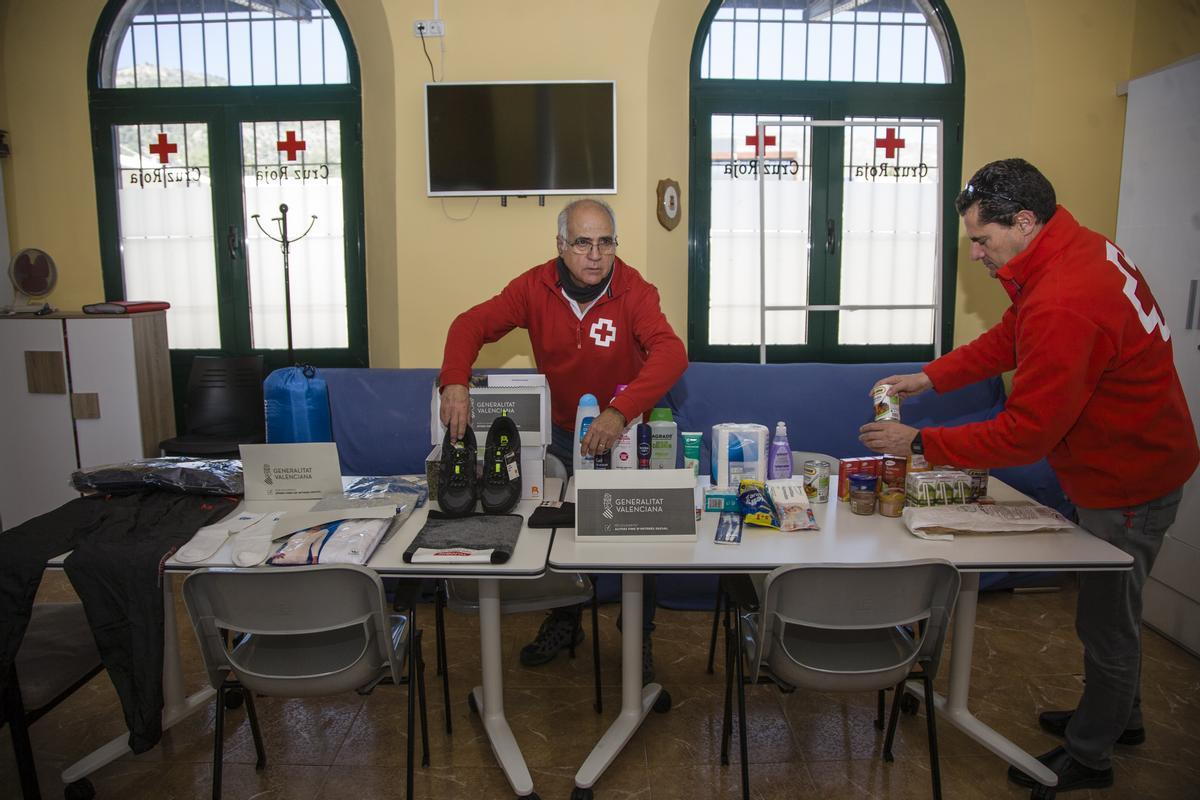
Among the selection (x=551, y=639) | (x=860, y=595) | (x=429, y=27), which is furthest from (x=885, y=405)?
(x=429, y=27)

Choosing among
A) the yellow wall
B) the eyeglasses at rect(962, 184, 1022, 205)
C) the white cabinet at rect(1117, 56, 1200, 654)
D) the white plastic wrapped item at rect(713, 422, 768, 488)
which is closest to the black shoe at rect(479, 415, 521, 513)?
the white plastic wrapped item at rect(713, 422, 768, 488)

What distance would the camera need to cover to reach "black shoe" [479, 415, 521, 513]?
7.06ft

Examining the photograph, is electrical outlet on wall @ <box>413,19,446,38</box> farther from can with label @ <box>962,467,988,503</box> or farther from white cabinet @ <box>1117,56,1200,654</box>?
can with label @ <box>962,467,988,503</box>

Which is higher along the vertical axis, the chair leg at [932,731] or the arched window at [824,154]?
the arched window at [824,154]

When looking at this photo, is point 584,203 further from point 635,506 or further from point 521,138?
point 521,138

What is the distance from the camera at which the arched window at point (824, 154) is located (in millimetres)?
4359

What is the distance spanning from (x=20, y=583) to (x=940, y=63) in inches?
181

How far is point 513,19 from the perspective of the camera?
3941mm

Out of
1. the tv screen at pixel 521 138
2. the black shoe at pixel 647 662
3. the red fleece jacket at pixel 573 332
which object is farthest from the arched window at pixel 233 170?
the black shoe at pixel 647 662

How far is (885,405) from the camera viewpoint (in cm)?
222

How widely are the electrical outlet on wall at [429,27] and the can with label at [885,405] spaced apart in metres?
2.79

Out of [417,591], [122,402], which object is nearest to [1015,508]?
[417,591]

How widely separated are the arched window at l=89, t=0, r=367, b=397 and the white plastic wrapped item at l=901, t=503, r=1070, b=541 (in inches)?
130

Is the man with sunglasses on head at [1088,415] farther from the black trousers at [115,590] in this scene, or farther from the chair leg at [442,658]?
the black trousers at [115,590]
